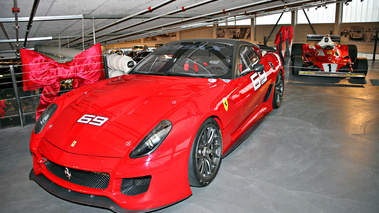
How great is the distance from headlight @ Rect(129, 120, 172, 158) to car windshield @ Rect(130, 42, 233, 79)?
3.53 feet

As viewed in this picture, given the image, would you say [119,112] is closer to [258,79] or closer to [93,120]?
[93,120]

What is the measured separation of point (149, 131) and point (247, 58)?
194cm

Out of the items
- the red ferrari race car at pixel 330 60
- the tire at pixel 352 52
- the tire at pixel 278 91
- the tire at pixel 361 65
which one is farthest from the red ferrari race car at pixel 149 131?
the tire at pixel 352 52

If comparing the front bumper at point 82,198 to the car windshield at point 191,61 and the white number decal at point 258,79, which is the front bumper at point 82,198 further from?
the white number decal at point 258,79

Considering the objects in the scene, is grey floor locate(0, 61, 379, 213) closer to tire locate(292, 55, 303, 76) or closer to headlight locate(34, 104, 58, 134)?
headlight locate(34, 104, 58, 134)

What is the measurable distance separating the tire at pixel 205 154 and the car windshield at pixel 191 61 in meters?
0.74

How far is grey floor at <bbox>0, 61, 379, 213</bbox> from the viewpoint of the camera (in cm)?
222

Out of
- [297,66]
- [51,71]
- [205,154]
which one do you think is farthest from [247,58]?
[297,66]

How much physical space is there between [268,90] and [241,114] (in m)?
1.11

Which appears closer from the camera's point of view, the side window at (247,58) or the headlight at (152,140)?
the headlight at (152,140)

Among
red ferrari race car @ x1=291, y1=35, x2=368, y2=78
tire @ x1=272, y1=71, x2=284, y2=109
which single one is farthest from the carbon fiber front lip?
red ferrari race car @ x1=291, y1=35, x2=368, y2=78

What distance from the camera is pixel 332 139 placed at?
11.3 feet

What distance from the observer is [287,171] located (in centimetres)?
270

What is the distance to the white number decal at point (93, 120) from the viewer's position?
2271 mm
